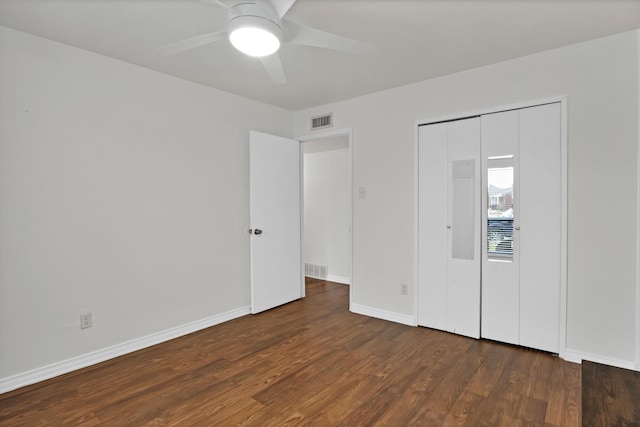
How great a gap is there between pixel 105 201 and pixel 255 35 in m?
1.91

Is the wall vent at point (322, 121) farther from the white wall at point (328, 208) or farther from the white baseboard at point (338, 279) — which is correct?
the white baseboard at point (338, 279)

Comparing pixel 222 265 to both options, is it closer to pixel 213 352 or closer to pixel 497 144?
Result: pixel 213 352

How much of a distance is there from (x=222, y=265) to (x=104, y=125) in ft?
5.75

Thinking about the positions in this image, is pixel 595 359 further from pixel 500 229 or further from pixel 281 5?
pixel 281 5

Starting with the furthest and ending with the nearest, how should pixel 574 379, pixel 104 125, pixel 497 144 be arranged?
pixel 497 144 < pixel 104 125 < pixel 574 379

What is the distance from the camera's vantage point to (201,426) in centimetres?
192

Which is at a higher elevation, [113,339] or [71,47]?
[71,47]

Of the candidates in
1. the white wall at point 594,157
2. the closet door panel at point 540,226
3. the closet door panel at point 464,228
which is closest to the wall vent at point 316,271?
the closet door panel at point 464,228

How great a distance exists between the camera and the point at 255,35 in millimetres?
1939

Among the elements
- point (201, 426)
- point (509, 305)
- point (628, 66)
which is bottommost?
point (201, 426)

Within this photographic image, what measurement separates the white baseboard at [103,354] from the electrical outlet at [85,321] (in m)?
0.23

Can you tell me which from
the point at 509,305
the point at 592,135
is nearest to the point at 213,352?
the point at 509,305

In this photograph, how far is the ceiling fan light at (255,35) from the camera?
6.10ft

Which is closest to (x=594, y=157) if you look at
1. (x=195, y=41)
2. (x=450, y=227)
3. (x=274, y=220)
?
(x=450, y=227)
